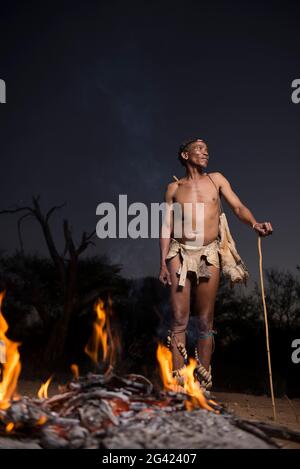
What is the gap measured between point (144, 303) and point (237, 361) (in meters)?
3.21

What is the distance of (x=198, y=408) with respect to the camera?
9.80 feet

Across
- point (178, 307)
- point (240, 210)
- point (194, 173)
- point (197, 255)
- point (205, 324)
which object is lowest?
point (205, 324)

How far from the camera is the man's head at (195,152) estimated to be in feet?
15.8

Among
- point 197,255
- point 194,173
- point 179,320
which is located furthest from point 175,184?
point 179,320

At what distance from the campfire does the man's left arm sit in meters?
1.62

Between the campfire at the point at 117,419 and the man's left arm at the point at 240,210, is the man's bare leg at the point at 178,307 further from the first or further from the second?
the campfire at the point at 117,419

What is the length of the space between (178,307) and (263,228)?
1109 mm

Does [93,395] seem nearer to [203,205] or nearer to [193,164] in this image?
[203,205]

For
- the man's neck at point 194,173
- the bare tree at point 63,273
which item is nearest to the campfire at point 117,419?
the man's neck at point 194,173

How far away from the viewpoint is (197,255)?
15.2 feet

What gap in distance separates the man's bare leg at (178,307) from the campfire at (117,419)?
3.80ft

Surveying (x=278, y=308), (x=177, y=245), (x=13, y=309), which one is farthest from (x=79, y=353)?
(x=177, y=245)

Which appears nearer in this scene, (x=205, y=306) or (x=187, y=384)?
(x=187, y=384)

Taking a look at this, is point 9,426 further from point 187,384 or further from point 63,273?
point 63,273
